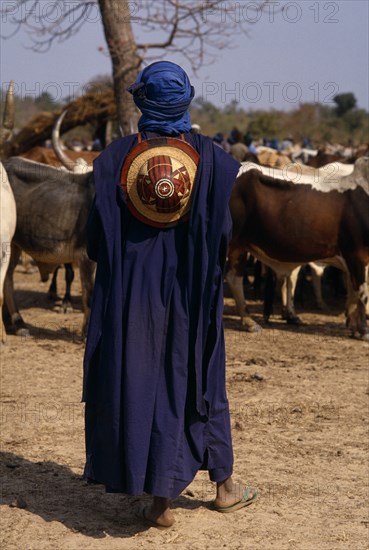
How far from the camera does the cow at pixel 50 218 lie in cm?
855

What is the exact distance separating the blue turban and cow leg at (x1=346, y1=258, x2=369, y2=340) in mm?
4937

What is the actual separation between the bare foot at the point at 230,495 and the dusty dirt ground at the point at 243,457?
0.05 meters

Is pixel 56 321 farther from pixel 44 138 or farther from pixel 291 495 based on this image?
pixel 44 138

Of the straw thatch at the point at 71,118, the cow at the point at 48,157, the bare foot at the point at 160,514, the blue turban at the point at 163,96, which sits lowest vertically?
the bare foot at the point at 160,514

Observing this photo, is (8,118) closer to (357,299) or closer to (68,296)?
(68,296)

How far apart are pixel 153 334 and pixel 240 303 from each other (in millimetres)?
5429

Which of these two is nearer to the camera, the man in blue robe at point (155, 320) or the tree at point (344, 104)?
the man in blue robe at point (155, 320)

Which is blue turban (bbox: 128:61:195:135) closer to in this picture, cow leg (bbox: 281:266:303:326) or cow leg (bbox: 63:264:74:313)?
cow leg (bbox: 281:266:303:326)

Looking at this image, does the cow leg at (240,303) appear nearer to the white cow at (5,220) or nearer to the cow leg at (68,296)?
the cow leg at (68,296)

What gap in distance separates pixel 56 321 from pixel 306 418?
4.17 metres

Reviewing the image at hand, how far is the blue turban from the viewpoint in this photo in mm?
4055

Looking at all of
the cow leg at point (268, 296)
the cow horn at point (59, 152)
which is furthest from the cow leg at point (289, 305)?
the cow horn at point (59, 152)

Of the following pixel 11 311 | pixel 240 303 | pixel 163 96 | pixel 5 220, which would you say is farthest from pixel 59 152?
pixel 163 96

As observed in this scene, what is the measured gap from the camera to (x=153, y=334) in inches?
160
